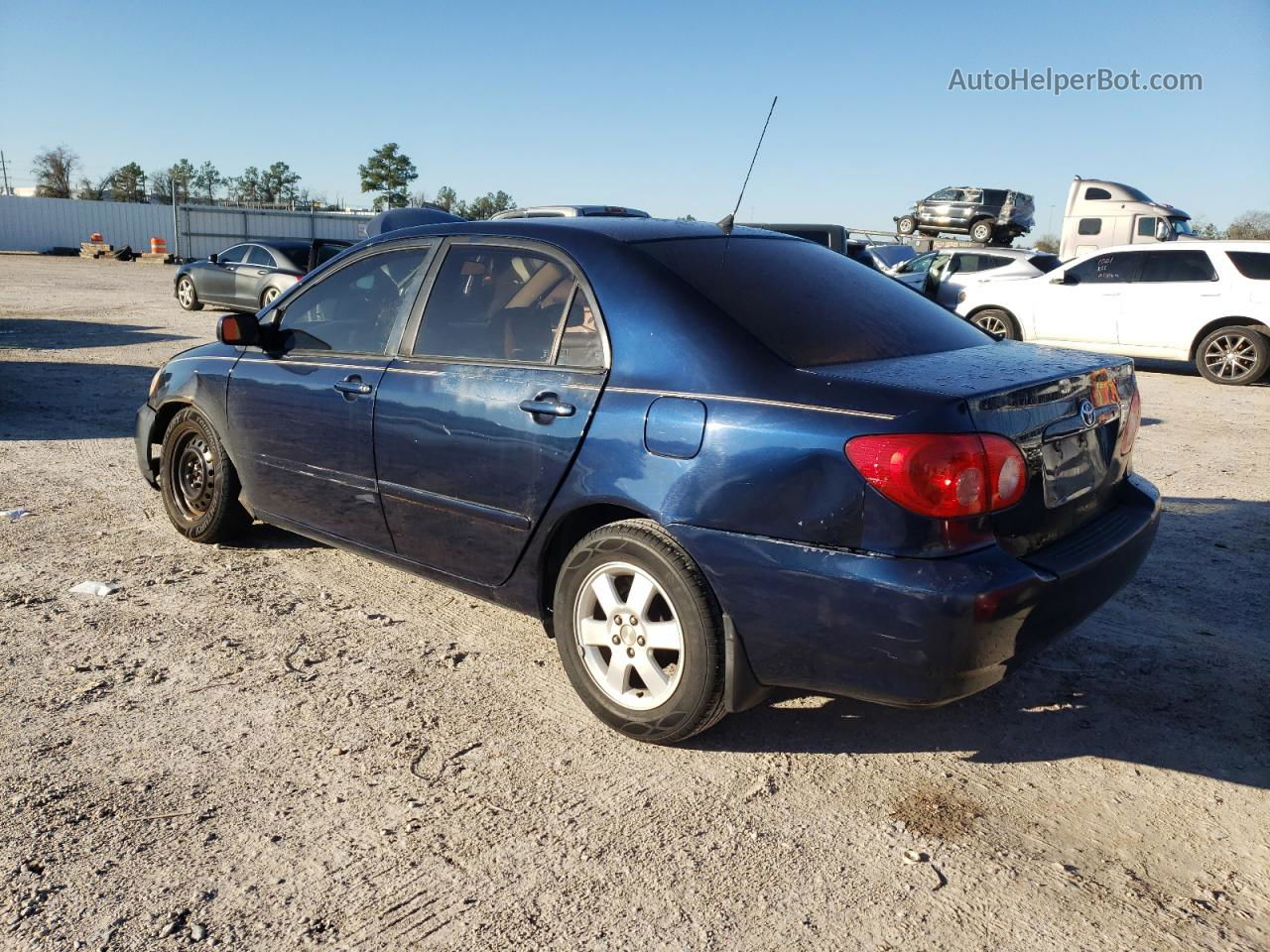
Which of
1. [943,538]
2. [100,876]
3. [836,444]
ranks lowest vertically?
[100,876]

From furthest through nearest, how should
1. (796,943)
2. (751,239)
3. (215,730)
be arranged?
1. (751,239)
2. (215,730)
3. (796,943)

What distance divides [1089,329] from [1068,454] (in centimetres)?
1135

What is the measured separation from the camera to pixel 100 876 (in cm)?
249

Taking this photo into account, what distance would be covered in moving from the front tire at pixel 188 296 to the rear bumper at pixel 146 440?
1408 centimetres

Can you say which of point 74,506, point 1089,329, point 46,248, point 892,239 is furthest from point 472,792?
point 46,248

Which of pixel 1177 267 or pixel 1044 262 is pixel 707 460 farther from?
pixel 1044 262

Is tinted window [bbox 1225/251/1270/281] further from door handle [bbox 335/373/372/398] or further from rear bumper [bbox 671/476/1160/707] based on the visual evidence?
door handle [bbox 335/373/372/398]

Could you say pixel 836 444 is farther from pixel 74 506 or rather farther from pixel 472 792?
pixel 74 506

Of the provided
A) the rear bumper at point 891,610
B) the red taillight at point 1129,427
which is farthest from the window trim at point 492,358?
the red taillight at point 1129,427

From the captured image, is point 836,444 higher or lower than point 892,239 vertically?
lower

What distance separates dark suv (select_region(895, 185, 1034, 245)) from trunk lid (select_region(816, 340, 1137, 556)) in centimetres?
2896

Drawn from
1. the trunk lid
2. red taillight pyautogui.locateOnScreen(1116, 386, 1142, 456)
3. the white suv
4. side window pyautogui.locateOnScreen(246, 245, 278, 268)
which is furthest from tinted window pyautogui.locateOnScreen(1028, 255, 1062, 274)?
the trunk lid

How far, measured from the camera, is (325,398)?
13.7 feet

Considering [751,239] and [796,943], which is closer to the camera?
[796,943]
